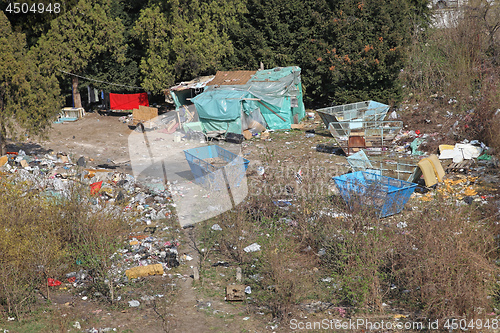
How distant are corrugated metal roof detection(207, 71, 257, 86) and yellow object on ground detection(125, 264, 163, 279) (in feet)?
37.2

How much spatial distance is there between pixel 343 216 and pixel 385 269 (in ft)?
5.15

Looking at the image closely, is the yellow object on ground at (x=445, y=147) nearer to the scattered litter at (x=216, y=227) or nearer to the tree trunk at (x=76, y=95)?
the scattered litter at (x=216, y=227)

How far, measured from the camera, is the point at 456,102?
52.7ft

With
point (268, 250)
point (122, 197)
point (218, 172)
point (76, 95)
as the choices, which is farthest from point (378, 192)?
point (76, 95)

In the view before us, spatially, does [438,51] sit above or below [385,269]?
above

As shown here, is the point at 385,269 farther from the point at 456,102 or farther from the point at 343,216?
the point at 456,102

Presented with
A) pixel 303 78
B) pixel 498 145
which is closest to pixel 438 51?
pixel 303 78

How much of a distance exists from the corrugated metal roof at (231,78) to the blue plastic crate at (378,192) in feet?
30.2

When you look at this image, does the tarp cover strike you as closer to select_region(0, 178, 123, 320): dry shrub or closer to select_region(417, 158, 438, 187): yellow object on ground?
select_region(0, 178, 123, 320): dry shrub

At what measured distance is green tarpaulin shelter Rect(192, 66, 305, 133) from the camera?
1620cm

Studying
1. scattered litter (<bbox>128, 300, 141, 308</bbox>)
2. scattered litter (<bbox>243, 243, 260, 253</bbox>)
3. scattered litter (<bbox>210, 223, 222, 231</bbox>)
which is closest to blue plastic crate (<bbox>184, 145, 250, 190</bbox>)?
scattered litter (<bbox>210, 223, 222, 231</bbox>)

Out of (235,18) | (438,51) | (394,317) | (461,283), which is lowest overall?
(394,317)

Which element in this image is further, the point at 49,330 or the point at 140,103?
the point at 140,103

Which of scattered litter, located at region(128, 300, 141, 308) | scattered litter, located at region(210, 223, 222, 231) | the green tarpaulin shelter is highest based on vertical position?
the green tarpaulin shelter
